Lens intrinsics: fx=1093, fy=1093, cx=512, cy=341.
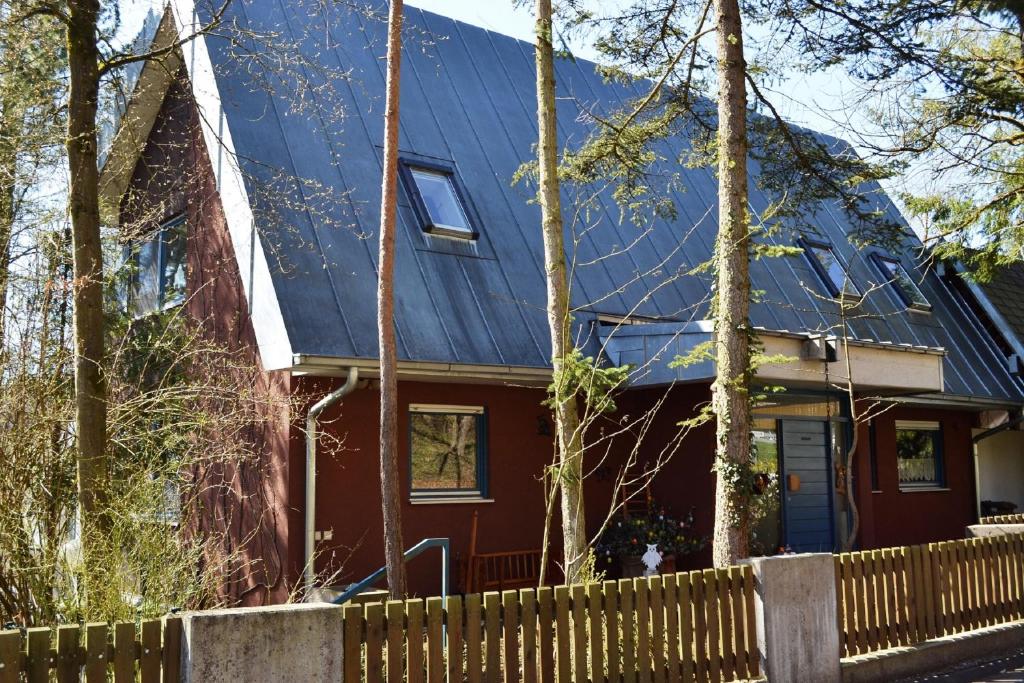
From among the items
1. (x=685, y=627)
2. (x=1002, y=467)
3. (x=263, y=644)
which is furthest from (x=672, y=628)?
(x=1002, y=467)

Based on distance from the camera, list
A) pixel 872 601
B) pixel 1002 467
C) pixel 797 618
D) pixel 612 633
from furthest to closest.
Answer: pixel 1002 467 → pixel 872 601 → pixel 797 618 → pixel 612 633

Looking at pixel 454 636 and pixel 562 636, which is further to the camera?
pixel 562 636

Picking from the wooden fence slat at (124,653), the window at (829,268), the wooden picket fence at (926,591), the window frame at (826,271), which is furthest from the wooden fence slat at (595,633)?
the window at (829,268)

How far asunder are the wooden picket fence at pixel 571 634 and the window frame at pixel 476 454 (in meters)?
4.84

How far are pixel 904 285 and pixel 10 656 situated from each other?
17581 mm

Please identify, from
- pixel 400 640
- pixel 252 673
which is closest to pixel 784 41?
pixel 400 640

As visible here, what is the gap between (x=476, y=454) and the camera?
12875 millimetres

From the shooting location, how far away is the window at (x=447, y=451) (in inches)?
483

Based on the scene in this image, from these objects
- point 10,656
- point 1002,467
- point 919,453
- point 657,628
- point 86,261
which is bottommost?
point 657,628

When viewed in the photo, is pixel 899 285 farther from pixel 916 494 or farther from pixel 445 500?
pixel 445 500

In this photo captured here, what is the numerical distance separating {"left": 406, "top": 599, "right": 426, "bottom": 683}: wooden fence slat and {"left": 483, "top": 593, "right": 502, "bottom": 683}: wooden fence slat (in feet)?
1.61

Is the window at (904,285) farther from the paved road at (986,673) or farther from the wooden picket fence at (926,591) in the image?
the paved road at (986,673)

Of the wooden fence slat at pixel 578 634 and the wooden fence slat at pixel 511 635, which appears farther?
the wooden fence slat at pixel 578 634

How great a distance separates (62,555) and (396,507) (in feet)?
9.60
